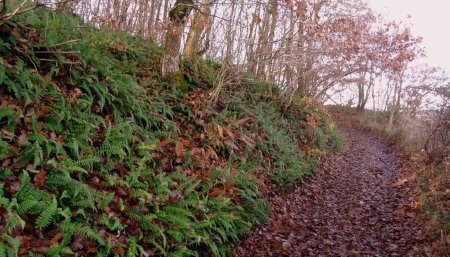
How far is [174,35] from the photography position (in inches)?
357

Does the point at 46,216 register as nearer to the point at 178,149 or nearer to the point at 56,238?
the point at 56,238

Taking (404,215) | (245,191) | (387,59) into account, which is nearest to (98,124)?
(245,191)

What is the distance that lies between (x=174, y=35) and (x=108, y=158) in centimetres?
481

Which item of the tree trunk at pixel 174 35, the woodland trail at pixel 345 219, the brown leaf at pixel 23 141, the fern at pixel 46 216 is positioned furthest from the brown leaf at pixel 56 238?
the tree trunk at pixel 174 35

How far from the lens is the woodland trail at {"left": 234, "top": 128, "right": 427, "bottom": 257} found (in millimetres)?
6410

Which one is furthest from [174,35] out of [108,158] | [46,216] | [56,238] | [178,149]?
[56,238]

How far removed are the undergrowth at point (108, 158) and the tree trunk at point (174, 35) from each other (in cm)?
36

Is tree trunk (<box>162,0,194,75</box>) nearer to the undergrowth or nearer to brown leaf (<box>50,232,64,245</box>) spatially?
the undergrowth

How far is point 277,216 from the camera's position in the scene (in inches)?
299

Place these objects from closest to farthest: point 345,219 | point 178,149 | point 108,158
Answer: point 108,158 → point 178,149 → point 345,219

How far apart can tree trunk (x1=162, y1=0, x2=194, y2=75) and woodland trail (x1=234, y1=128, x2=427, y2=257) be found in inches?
172

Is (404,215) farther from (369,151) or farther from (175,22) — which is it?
(369,151)

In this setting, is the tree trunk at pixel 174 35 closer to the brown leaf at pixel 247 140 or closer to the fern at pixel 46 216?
the brown leaf at pixel 247 140

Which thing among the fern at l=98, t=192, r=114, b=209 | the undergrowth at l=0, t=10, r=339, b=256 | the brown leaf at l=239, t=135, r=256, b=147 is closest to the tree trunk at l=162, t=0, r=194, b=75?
the undergrowth at l=0, t=10, r=339, b=256
